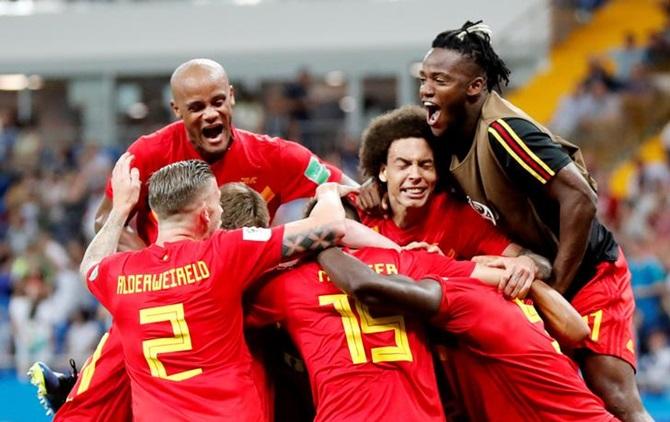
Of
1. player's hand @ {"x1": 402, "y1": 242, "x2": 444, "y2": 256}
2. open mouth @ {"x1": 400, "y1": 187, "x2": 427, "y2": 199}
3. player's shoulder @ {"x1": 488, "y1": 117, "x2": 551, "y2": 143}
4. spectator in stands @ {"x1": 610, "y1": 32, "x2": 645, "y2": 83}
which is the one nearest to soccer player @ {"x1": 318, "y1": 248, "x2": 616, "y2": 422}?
player's hand @ {"x1": 402, "y1": 242, "x2": 444, "y2": 256}

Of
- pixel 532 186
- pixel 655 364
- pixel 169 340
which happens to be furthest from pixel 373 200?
pixel 655 364

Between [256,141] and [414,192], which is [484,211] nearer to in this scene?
[414,192]

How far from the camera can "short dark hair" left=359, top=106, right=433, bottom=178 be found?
6117 millimetres

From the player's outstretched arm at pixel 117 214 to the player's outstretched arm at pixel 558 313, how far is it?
6.42ft

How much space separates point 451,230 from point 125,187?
1595 mm

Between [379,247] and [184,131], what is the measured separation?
148 centimetres

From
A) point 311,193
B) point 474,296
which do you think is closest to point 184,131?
point 311,193

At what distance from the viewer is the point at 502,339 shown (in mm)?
5438

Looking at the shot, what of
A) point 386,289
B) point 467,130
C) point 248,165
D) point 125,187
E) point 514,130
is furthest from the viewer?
point 248,165

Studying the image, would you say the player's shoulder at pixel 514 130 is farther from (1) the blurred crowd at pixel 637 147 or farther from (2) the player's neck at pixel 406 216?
(1) the blurred crowd at pixel 637 147

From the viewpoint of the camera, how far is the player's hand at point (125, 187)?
6.21 m

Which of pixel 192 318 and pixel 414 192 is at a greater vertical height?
pixel 414 192

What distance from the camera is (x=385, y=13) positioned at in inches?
784

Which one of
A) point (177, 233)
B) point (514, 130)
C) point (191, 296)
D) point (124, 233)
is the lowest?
point (124, 233)
